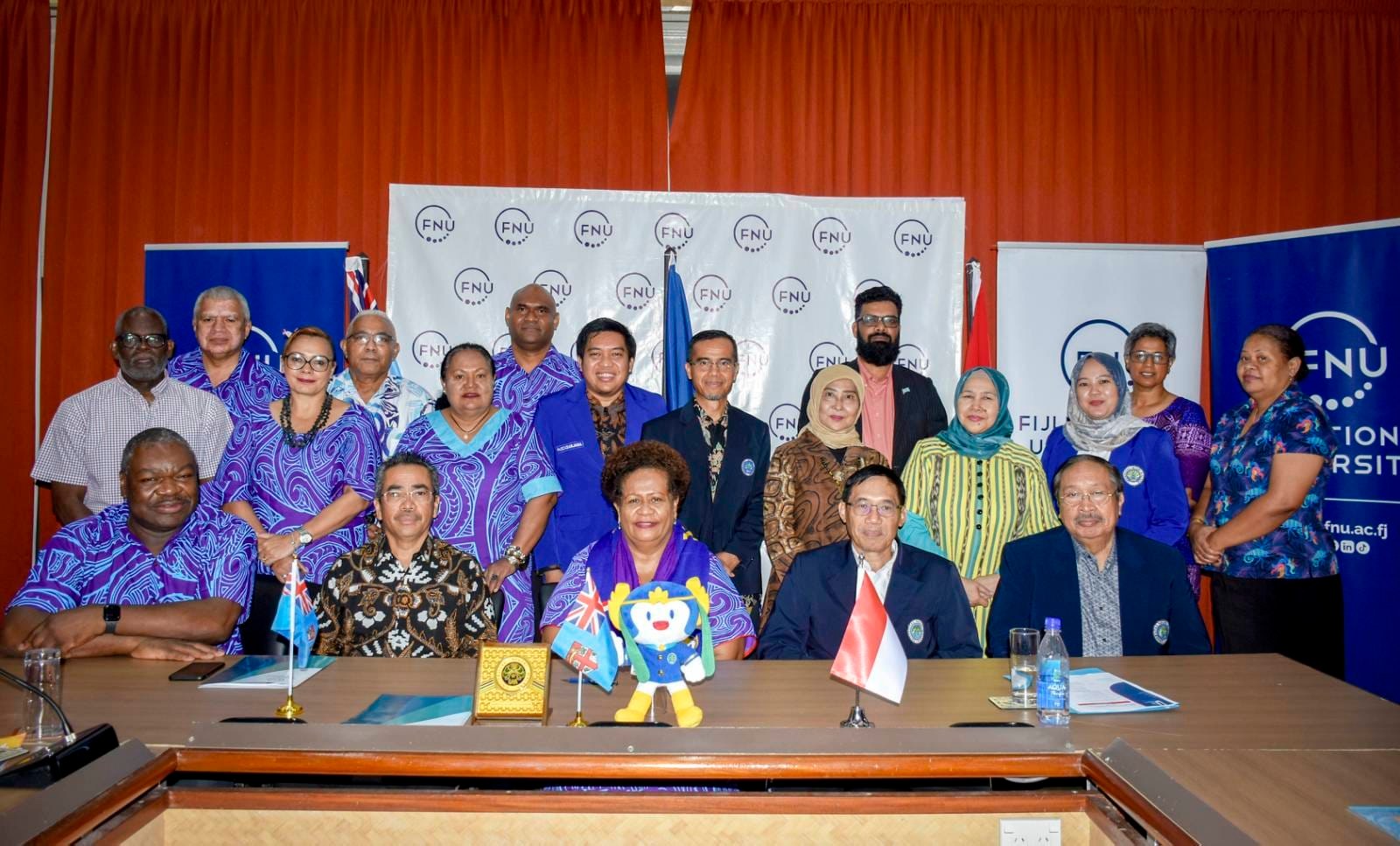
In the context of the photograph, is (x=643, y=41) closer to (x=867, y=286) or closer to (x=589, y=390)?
(x=867, y=286)

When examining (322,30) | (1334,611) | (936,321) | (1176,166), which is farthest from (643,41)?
(1334,611)

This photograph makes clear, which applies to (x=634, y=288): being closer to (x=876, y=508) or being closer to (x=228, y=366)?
(x=228, y=366)

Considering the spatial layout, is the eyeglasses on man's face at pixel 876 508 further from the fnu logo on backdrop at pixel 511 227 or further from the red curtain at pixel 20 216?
the red curtain at pixel 20 216

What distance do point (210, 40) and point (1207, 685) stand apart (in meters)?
5.28

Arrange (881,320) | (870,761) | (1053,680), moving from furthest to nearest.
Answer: (881,320), (1053,680), (870,761)

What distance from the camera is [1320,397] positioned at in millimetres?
4465

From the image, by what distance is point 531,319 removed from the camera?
4266 mm

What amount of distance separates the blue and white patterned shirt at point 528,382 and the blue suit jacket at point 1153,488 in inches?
81.7

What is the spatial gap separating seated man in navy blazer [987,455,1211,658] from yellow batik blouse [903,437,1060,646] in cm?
54

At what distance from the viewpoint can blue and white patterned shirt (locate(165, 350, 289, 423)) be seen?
13.3 feet

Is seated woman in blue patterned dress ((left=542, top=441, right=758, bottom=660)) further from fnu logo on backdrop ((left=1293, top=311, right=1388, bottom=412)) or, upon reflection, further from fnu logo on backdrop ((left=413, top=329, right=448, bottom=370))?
fnu logo on backdrop ((left=1293, top=311, right=1388, bottom=412))

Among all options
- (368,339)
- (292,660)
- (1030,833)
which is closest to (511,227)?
(368,339)

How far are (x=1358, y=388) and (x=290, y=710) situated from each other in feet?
14.6

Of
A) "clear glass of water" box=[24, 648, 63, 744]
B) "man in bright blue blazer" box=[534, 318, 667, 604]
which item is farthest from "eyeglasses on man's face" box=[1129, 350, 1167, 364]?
"clear glass of water" box=[24, 648, 63, 744]
